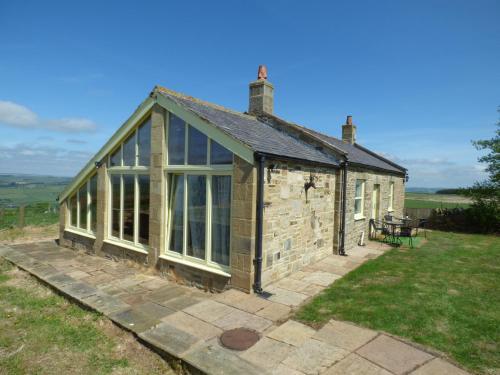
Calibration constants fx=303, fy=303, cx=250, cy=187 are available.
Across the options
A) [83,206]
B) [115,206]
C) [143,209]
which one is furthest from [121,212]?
[83,206]

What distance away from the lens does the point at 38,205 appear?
26.1 metres

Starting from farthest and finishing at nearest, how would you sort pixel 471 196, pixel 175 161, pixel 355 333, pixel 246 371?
pixel 471 196 < pixel 175 161 < pixel 355 333 < pixel 246 371

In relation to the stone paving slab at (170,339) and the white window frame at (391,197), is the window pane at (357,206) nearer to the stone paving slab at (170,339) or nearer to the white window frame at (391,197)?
the white window frame at (391,197)

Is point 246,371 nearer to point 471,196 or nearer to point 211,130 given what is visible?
point 211,130

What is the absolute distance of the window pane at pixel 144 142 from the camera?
8.98 m

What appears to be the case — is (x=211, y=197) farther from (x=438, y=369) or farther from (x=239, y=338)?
(x=438, y=369)

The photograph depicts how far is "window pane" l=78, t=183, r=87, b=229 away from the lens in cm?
1143

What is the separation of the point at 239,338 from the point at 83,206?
9.26 metres

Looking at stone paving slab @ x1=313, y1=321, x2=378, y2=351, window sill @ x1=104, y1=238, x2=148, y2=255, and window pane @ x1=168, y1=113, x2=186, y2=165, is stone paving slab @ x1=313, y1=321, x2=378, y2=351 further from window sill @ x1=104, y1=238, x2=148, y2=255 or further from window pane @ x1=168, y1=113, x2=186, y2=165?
window sill @ x1=104, y1=238, x2=148, y2=255

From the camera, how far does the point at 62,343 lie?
201 inches

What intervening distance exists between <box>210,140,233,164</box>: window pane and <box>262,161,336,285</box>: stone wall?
3.04ft

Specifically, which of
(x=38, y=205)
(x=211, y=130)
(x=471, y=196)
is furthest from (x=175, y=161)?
(x=38, y=205)

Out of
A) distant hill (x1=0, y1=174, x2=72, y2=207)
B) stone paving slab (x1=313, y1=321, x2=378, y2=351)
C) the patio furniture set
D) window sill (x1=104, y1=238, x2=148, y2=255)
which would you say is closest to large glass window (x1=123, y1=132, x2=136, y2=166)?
window sill (x1=104, y1=238, x2=148, y2=255)

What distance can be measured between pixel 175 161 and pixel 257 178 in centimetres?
272
